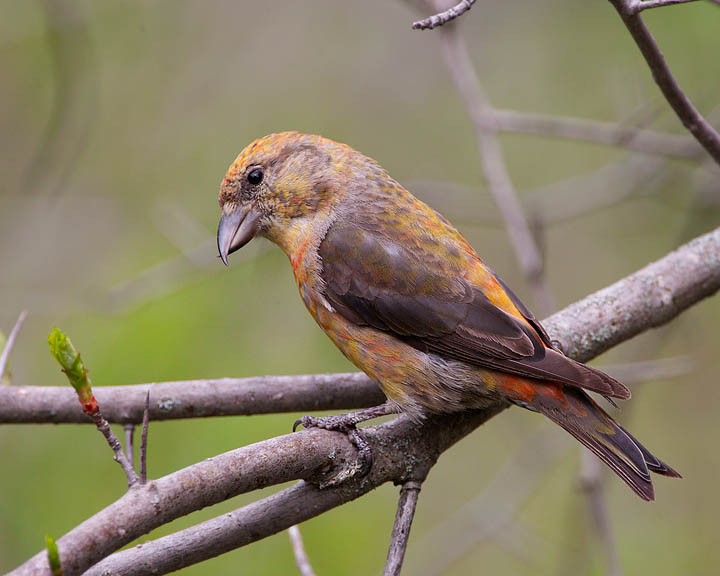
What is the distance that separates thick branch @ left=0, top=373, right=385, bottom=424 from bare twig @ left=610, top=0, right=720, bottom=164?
5.53 feet

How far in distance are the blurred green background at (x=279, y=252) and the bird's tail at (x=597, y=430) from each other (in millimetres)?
1258

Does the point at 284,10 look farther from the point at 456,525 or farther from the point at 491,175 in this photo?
the point at 456,525

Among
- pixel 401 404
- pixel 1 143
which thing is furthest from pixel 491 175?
pixel 1 143

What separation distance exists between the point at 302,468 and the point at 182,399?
0.95 m

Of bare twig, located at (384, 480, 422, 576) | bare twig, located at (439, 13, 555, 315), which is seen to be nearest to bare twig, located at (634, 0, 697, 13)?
bare twig, located at (439, 13, 555, 315)

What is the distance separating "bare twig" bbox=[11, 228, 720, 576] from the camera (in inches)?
76.9

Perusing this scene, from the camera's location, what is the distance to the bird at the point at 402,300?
122 inches

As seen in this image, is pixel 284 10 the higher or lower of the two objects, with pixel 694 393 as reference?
higher

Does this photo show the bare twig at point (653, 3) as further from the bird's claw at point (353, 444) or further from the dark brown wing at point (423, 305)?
the bird's claw at point (353, 444)

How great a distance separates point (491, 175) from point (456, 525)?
2.04 metres

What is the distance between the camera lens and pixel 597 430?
3041 millimetres

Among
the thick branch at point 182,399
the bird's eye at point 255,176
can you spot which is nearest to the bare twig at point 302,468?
the thick branch at point 182,399

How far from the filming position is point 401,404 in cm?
330

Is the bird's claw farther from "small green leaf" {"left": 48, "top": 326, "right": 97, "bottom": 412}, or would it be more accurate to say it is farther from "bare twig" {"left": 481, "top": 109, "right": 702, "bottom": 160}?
"bare twig" {"left": 481, "top": 109, "right": 702, "bottom": 160}
